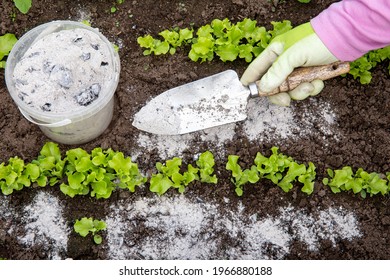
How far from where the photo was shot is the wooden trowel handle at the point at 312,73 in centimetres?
264

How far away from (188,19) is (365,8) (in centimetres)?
99

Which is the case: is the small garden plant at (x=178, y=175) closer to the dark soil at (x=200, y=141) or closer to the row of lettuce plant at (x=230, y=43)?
the dark soil at (x=200, y=141)

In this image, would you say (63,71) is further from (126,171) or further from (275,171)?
(275,171)

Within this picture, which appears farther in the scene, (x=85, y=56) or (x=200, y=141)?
(x=200, y=141)

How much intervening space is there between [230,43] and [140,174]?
2.61ft

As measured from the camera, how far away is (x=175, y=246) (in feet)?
8.80

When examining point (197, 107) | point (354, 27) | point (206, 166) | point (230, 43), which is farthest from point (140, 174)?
point (354, 27)

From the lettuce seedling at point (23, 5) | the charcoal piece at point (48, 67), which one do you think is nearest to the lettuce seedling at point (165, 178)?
the charcoal piece at point (48, 67)

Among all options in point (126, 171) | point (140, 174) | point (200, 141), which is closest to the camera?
point (126, 171)

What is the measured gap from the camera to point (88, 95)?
2.49 meters

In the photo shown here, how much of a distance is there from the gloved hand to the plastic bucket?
0.67 metres

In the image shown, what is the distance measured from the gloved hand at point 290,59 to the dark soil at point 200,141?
0.85 feet
